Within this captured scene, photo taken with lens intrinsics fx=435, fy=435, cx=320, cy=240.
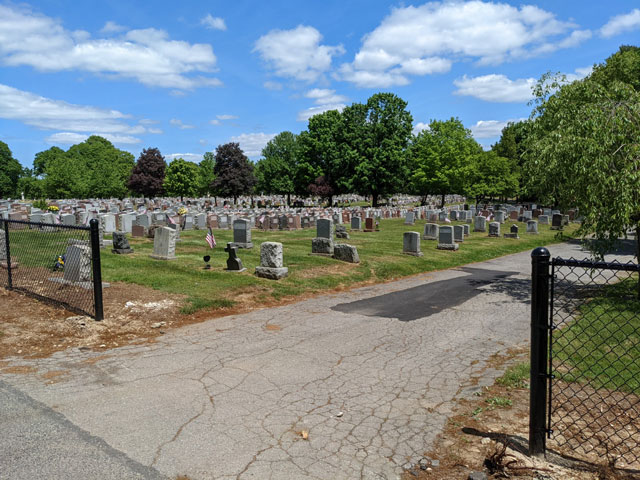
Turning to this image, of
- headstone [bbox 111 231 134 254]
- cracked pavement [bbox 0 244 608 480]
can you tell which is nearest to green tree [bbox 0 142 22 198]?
headstone [bbox 111 231 134 254]

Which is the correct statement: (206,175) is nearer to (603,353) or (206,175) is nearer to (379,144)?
(379,144)

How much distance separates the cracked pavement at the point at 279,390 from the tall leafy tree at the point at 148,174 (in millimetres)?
71625

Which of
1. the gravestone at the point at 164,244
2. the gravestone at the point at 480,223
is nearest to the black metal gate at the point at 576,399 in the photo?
the gravestone at the point at 164,244

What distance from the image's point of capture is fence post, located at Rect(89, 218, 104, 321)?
7652 millimetres

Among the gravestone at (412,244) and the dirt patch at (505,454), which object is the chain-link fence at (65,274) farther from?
the gravestone at (412,244)

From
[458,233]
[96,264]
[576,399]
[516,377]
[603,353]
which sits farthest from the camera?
[458,233]

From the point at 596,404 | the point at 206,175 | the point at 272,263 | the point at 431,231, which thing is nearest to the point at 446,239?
the point at 431,231

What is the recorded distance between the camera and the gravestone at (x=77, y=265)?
10102 millimetres

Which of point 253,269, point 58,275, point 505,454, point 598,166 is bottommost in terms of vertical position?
point 505,454

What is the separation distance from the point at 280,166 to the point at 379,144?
1789 centimetres

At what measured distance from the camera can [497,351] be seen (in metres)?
7.26

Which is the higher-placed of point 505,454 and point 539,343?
point 539,343

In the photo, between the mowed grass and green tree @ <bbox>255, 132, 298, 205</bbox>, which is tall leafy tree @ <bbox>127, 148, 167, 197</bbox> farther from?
the mowed grass

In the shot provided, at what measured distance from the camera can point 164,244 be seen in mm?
14000
